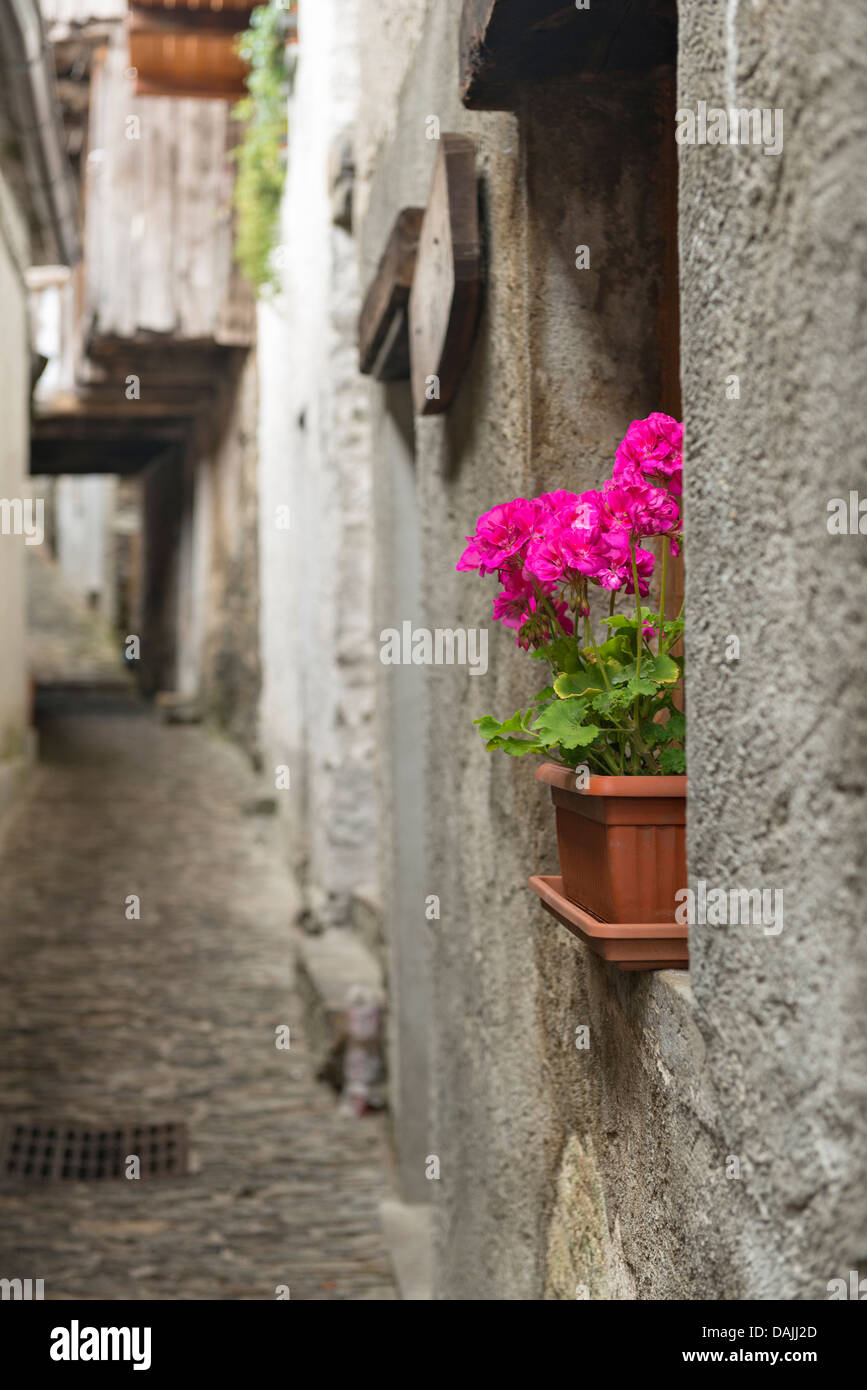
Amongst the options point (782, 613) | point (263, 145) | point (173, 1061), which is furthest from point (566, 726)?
point (263, 145)

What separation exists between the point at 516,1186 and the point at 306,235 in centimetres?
577

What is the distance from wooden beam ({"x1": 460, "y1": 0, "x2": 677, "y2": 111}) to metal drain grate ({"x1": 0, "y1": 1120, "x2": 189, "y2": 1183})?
143 inches

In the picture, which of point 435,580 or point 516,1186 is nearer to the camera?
point 516,1186

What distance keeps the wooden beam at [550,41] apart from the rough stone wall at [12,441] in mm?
7180

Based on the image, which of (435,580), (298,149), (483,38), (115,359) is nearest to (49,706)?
(115,359)

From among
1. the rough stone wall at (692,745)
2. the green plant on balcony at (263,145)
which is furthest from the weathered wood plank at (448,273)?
the green plant on balcony at (263,145)

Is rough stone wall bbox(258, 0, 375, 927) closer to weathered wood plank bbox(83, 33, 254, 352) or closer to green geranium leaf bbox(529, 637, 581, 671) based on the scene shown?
weathered wood plank bbox(83, 33, 254, 352)

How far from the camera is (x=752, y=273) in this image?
4.01 ft

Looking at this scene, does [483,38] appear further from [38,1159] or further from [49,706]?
[49,706]

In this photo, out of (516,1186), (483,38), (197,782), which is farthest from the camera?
(197,782)

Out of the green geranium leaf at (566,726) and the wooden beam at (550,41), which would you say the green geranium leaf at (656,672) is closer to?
the green geranium leaf at (566,726)

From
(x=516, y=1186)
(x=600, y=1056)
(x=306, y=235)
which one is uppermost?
(x=306, y=235)

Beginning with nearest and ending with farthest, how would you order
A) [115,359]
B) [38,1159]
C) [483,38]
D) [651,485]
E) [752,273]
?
[752,273] < [651,485] < [483,38] < [38,1159] < [115,359]

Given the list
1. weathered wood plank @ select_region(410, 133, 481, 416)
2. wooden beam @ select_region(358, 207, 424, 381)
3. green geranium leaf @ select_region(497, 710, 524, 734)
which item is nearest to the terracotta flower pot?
green geranium leaf @ select_region(497, 710, 524, 734)
